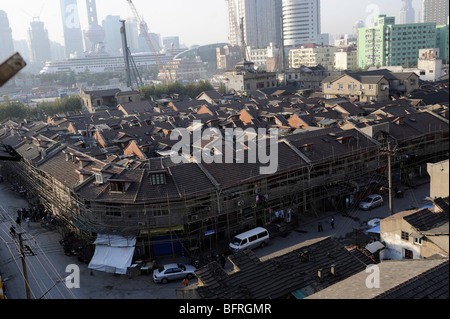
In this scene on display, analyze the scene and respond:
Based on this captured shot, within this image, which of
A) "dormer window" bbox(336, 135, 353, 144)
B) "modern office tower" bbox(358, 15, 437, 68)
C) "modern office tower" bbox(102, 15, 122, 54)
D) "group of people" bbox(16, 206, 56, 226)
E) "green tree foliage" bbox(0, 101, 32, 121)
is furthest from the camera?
"modern office tower" bbox(102, 15, 122, 54)

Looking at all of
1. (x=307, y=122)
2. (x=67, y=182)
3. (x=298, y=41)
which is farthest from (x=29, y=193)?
(x=298, y=41)

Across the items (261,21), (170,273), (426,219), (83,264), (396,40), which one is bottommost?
(83,264)

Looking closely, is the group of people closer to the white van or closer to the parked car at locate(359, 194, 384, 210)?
the white van

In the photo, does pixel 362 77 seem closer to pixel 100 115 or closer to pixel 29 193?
pixel 100 115

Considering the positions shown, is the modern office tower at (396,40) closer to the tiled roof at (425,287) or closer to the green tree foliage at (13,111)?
the green tree foliage at (13,111)

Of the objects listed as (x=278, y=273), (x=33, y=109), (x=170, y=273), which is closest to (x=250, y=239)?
(x=170, y=273)

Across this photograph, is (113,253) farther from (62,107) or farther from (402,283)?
(62,107)

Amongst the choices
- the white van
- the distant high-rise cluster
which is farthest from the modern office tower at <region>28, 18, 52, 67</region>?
the white van
